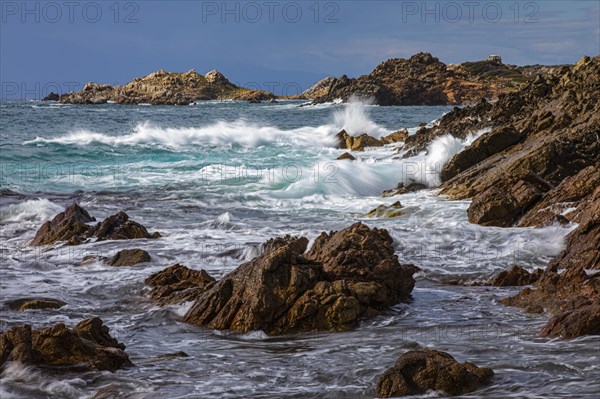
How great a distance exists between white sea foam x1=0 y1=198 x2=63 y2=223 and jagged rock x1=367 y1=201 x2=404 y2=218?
261 inches

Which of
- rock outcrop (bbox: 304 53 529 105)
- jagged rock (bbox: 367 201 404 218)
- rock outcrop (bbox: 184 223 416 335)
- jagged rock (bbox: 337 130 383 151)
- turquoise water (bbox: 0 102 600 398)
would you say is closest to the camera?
turquoise water (bbox: 0 102 600 398)

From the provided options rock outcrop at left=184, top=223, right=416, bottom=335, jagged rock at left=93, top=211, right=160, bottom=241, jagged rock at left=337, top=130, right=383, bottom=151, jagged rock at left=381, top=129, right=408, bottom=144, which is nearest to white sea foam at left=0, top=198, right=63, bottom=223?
jagged rock at left=93, top=211, right=160, bottom=241

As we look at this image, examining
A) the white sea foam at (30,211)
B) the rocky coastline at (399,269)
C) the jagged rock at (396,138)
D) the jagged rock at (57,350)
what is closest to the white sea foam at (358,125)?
the jagged rock at (396,138)

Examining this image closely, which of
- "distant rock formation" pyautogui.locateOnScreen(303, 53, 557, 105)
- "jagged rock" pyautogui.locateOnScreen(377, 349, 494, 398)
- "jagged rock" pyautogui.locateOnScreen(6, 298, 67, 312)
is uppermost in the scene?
"distant rock formation" pyautogui.locateOnScreen(303, 53, 557, 105)

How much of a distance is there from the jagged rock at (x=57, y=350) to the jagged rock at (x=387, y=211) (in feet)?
30.8

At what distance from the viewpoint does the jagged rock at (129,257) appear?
11.3 m

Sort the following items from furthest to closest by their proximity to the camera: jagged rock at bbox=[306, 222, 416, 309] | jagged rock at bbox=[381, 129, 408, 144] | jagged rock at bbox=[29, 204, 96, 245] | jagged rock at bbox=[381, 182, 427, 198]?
jagged rock at bbox=[381, 129, 408, 144] < jagged rock at bbox=[381, 182, 427, 198] < jagged rock at bbox=[29, 204, 96, 245] < jagged rock at bbox=[306, 222, 416, 309]

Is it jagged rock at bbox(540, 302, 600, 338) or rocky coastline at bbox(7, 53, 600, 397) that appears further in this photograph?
jagged rock at bbox(540, 302, 600, 338)

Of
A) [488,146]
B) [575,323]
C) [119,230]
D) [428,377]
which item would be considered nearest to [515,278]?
[575,323]

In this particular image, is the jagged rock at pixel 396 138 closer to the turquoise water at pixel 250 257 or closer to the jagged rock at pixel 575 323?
the turquoise water at pixel 250 257

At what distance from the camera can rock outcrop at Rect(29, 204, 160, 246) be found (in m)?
13.1

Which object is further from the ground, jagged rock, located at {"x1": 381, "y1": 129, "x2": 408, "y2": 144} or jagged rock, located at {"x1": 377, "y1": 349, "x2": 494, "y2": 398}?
jagged rock, located at {"x1": 381, "y1": 129, "x2": 408, "y2": 144}

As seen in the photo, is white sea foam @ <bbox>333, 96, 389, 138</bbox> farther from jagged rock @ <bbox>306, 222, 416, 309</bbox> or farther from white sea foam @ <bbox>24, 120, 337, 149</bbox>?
jagged rock @ <bbox>306, 222, 416, 309</bbox>

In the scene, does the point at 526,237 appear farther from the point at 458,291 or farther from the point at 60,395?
the point at 60,395
